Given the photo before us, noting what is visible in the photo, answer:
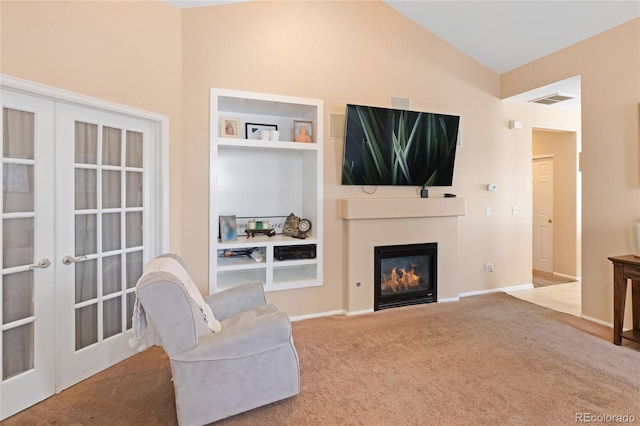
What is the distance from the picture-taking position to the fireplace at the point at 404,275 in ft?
12.9

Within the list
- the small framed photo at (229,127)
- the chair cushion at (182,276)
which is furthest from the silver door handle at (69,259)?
the small framed photo at (229,127)

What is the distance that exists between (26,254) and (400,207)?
131 inches

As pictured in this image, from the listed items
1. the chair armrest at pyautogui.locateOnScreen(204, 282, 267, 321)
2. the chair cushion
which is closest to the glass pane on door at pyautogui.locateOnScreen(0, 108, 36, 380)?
the chair cushion

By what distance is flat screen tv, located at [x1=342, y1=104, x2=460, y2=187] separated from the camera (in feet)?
12.2

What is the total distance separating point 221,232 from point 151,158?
972mm

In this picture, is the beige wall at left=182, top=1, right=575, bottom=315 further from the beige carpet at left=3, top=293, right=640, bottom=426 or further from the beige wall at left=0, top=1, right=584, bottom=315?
the beige carpet at left=3, top=293, right=640, bottom=426

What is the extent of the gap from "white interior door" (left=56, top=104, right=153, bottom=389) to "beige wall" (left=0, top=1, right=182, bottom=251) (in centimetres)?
21

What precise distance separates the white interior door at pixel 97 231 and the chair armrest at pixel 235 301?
2.66 ft

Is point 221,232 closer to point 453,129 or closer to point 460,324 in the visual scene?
point 460,324

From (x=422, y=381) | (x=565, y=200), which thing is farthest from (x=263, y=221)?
(x=565, y=200)

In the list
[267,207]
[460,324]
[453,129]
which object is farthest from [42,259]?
[453,129]

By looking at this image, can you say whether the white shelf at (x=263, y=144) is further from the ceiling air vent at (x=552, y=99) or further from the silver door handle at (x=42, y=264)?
the ceiling air vent at (x=552, y=99)

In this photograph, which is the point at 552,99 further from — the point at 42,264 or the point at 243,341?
the point at 42,264

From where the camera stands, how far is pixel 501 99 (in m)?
4.64
